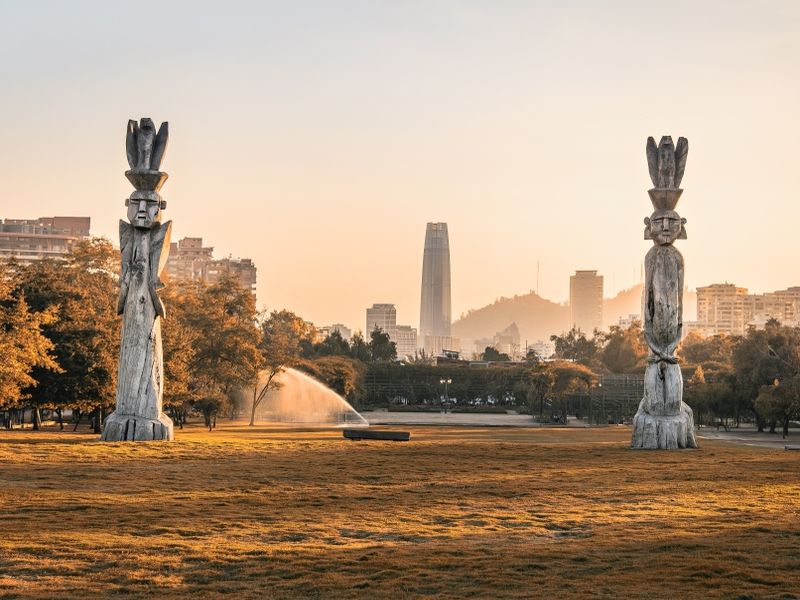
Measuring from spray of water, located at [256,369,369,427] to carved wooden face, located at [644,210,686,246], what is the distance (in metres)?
43.5

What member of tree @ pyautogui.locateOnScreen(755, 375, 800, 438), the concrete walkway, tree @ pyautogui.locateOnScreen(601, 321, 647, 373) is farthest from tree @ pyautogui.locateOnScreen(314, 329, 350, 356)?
tree @ pyautogui.locateOnScreen(755, 375, 800, 438)

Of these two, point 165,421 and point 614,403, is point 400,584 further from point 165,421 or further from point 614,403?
point 614,403

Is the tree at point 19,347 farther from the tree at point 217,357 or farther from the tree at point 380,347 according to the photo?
the tree at point 380,347

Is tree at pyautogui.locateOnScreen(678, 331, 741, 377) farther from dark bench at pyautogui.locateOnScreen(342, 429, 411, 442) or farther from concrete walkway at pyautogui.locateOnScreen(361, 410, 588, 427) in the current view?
dark bench at pyautogui.locateOnScreen(342, 429, 411, 442)

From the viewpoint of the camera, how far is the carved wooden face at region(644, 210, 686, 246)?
35.1m

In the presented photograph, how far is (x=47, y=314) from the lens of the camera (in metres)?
41.6

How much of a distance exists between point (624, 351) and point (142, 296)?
303 ft

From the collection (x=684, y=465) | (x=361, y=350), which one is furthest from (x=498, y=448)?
(x=361, y=350)

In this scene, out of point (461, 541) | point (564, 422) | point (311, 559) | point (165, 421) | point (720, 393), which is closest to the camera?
point (311, 559)

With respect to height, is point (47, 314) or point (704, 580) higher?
point (47, 314)

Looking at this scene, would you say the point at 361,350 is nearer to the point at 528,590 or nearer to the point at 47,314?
the point at 47,314

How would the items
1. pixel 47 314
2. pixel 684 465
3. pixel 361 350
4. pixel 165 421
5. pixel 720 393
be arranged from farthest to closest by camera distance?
pixel 361 350 < pixel 720 393 < pixel 47 314 < pixel 165 421 < pixel 684 465

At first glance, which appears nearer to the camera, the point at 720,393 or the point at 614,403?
the point at 720,393

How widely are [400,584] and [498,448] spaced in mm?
20449
